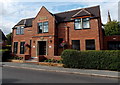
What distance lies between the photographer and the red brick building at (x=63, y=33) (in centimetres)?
1446

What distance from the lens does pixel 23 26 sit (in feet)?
67.4

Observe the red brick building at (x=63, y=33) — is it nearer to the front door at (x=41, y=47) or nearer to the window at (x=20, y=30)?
the front door at (x=41, y=47)

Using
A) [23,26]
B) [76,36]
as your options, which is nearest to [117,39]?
[76,36]

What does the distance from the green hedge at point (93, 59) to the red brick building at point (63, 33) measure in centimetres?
361

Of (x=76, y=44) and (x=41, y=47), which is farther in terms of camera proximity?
(x=41, y=47)

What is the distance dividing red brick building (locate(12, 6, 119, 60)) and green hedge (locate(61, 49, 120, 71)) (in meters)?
3.61

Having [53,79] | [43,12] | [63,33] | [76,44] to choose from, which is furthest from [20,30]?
[53,79]

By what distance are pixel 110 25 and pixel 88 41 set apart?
18.9 metres

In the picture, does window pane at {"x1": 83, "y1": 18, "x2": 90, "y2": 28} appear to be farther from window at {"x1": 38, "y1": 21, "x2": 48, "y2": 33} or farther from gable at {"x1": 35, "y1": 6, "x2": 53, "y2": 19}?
window at {"x1": 38, "y1": 21, "x2": 48, "y2": 33}

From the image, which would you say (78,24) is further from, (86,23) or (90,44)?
(90,44)

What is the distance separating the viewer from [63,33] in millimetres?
16625

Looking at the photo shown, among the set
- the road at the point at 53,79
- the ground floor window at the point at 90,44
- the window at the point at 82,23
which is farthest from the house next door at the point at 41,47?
Result: the road at the point at 53,79

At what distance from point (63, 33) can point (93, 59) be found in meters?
7.87

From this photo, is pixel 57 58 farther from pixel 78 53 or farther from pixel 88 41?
pixel 88 41
